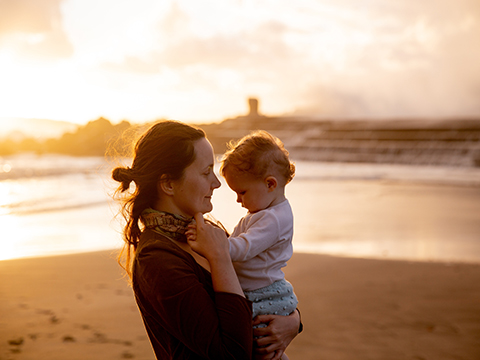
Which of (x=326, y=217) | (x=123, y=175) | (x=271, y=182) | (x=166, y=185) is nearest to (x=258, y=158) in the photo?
(x=271, y=182)

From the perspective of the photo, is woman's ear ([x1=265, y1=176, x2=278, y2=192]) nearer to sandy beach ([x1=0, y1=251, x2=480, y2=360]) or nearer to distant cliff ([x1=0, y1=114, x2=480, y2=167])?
sandy beach ([x1=0, y1=251, x2=480, y2=360])

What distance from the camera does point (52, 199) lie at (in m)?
11.1

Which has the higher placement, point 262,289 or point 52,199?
point 262,289

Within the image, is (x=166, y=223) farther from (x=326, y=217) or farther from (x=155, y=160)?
(x=326, y=217)

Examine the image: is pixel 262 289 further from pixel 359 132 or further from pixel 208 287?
pixel 359 132

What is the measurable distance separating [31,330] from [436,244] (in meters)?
5.33

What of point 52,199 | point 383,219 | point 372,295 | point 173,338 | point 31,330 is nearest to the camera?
point 173,338

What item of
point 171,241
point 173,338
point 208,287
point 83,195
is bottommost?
point 83,195

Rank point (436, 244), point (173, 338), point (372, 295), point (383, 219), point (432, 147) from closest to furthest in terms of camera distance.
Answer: point (173, 338) → point (372, 295) → point (436, 244) → point (383, 219) → point (432, 147)

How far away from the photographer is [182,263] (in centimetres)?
129

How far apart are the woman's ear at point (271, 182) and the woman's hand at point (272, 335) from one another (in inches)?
18.1

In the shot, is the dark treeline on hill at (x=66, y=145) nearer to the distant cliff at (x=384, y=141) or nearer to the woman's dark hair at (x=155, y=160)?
Result: the distant cliff at (x=384, y=141)

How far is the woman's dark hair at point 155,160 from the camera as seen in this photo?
143cm

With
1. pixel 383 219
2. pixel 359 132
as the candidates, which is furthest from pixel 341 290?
pixel 359 132
